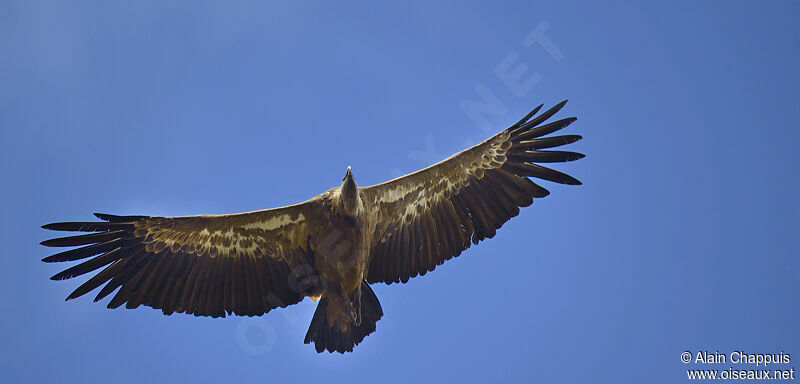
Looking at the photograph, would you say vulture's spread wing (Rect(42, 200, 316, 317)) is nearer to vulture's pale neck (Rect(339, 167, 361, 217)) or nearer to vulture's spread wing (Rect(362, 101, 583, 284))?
vulture's pale neck (Rect(339, 167, 361, 217))

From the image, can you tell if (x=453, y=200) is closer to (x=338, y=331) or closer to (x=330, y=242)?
(x=330, y=242)

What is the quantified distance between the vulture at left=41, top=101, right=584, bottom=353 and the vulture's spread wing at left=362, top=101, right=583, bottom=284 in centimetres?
1

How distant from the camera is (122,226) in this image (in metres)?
10.5

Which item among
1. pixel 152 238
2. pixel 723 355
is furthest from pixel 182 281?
pixel 723 355

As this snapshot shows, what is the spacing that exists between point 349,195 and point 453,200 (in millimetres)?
1706

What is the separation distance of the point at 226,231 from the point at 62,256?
6.68 feet

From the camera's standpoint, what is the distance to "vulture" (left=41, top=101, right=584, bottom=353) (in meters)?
10.4

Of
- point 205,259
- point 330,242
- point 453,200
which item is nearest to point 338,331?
point 330,242

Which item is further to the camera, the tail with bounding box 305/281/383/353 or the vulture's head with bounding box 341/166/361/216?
the tail with bounding box 305/281/383/353

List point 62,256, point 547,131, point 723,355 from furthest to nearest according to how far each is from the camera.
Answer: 1. point 723,355
2. point 547,131
3. point 62,256

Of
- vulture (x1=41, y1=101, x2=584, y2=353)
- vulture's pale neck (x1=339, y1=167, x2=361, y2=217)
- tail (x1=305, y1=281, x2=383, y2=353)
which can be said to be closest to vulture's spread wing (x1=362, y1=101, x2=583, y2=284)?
vulture (x1=41, y1=101, x2=584, y2=353)

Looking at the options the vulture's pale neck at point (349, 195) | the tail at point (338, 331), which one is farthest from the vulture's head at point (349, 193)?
the tail at point (338, 331)

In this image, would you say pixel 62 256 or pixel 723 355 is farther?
pixel 723 355

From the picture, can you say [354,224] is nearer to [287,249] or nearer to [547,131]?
[287,249]
